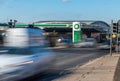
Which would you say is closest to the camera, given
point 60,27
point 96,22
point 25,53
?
point 25,53

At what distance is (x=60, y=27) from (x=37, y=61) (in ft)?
387

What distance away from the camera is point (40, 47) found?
1534 cm

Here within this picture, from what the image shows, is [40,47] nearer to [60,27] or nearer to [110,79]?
[110,79]

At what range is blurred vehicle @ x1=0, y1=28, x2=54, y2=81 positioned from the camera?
12.7 meters

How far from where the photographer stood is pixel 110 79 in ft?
46.0

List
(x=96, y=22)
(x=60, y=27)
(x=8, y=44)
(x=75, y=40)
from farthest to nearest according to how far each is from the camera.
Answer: (x=96, y=22) → (x=60, y=27) → (x=75, y=40) → (x=8, y=44)

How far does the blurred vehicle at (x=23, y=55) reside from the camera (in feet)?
41.6

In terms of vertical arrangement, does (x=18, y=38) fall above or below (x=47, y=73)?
above

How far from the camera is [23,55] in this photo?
13.7 metres

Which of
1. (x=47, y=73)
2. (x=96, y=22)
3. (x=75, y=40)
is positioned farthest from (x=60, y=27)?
(x=47, y=73)

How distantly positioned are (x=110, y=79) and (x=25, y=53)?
3159 millimetres

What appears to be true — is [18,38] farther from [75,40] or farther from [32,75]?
[75,40]

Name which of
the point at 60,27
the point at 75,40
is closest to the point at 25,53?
the point at 75,40

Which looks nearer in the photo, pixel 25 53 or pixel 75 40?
pixel 25 53
